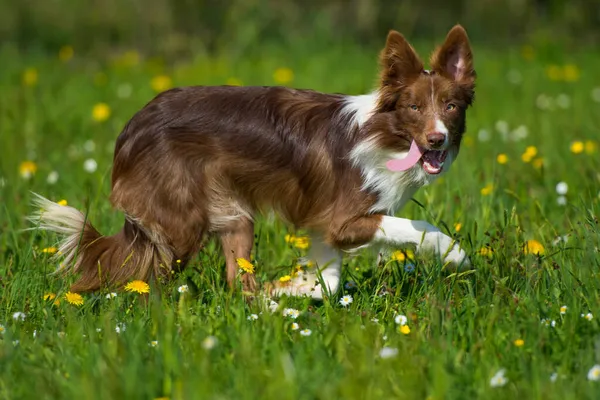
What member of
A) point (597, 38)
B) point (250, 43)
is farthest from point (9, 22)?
point (597, 38)

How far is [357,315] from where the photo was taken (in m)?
3.57

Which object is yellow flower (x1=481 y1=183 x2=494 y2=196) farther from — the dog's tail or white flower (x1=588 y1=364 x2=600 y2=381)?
white flower (x1=588 y1=364 x2=600 y2=381)

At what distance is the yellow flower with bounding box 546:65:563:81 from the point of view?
32.2ft

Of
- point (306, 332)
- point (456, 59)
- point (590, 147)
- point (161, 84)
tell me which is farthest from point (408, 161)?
point (161, 84)

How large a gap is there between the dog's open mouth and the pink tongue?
4 centimetres

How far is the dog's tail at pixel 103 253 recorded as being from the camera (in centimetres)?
416

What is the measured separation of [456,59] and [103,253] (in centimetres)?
185

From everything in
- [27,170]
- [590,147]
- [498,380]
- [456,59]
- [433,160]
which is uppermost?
[456,59]

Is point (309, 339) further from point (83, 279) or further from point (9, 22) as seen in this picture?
point (9, 22)

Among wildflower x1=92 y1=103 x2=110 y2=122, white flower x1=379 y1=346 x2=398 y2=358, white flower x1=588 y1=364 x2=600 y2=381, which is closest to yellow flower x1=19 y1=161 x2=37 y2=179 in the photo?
wildflower x1=92 y1=103 x2=110 y2=122

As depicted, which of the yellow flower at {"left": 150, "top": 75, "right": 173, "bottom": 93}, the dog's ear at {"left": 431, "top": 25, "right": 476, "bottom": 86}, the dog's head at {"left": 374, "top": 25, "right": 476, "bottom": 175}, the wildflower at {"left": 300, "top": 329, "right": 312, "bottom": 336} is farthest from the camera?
the yellow flower at {"left": 150, "top": 75, "right": 173, "bottom": 93}

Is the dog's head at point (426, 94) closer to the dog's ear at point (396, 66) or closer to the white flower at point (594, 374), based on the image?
the dog's ear at point (396, 66)

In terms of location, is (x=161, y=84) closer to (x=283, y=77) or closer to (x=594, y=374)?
(x=283, y=77)

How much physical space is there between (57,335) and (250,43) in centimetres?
791
